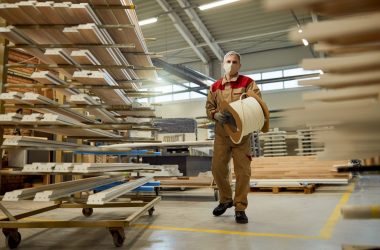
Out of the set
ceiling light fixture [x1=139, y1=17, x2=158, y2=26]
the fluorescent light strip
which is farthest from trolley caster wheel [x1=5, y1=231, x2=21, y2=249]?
ceiling light fixture [x1=139, y1=17, x2=158, y2=26]

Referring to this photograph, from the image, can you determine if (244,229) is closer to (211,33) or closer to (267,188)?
(267,188)

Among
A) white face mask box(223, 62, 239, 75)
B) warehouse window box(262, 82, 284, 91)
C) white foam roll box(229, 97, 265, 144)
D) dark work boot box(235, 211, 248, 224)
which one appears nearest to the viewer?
white foam roll box(229, 97, 265, 144)

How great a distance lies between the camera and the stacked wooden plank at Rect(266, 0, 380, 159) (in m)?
0.68

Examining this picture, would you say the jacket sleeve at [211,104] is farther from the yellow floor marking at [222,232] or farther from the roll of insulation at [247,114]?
the yellow floor marking at [222,232]

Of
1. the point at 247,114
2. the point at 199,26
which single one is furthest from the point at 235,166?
the point at 199,26

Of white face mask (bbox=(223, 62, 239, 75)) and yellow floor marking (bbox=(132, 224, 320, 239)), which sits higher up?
white face mask (bbox=(223, 62, 239, 75))

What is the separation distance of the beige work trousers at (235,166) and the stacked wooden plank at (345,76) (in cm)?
233

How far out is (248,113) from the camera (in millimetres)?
2811

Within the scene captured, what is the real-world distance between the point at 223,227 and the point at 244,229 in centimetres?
19

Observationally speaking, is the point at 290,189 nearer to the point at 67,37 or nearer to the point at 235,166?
the point at 235,166

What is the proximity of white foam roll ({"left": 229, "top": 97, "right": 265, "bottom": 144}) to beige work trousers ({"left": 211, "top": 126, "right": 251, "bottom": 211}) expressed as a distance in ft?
1.34

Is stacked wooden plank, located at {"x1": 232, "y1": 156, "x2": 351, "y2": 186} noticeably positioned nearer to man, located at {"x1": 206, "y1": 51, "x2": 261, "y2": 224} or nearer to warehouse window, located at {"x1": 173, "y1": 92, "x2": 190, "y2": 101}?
man, located at {"x1": 206, "y1": 51, "x2": 261, "y2": 224}

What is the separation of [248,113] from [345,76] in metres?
2.03

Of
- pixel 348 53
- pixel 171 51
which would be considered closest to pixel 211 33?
pixel 171 51
